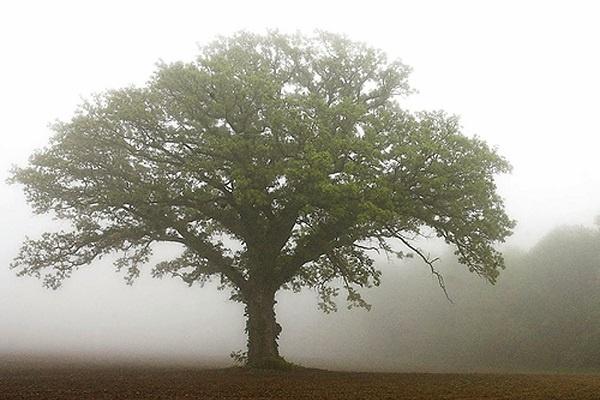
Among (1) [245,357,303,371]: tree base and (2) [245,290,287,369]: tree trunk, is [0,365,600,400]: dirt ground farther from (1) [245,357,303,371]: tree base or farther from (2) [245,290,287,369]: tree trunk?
(2) [245,290,287,369]: tree trunk

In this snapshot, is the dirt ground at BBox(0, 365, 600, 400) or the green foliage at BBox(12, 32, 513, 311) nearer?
the dirt ground at BBox(0, 365, 600, 400)

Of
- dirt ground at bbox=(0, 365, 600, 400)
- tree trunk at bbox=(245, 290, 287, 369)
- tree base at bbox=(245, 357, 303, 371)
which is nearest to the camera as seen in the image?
dirt ground at bbox=(0, 365, 600, 400)

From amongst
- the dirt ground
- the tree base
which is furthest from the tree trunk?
the dirt ground

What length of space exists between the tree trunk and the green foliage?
34.9 inches

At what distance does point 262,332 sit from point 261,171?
8.24 metres

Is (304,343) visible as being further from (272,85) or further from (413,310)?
(272,85)

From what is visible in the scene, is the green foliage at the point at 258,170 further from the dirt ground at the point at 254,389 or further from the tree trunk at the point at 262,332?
the dirt ground at the point at 254,389

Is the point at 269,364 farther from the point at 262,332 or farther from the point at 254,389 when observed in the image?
the point at 254,389

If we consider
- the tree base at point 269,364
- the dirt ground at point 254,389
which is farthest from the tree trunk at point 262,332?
Result: the dirt ground at point 254,389

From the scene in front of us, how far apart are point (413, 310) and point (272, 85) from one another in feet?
136

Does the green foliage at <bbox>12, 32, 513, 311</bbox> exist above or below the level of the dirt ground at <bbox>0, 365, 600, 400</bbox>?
above

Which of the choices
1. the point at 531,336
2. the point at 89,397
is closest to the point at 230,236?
the point at 89,397

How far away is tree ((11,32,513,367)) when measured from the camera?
20.8m

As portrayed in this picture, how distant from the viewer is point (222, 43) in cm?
2502
